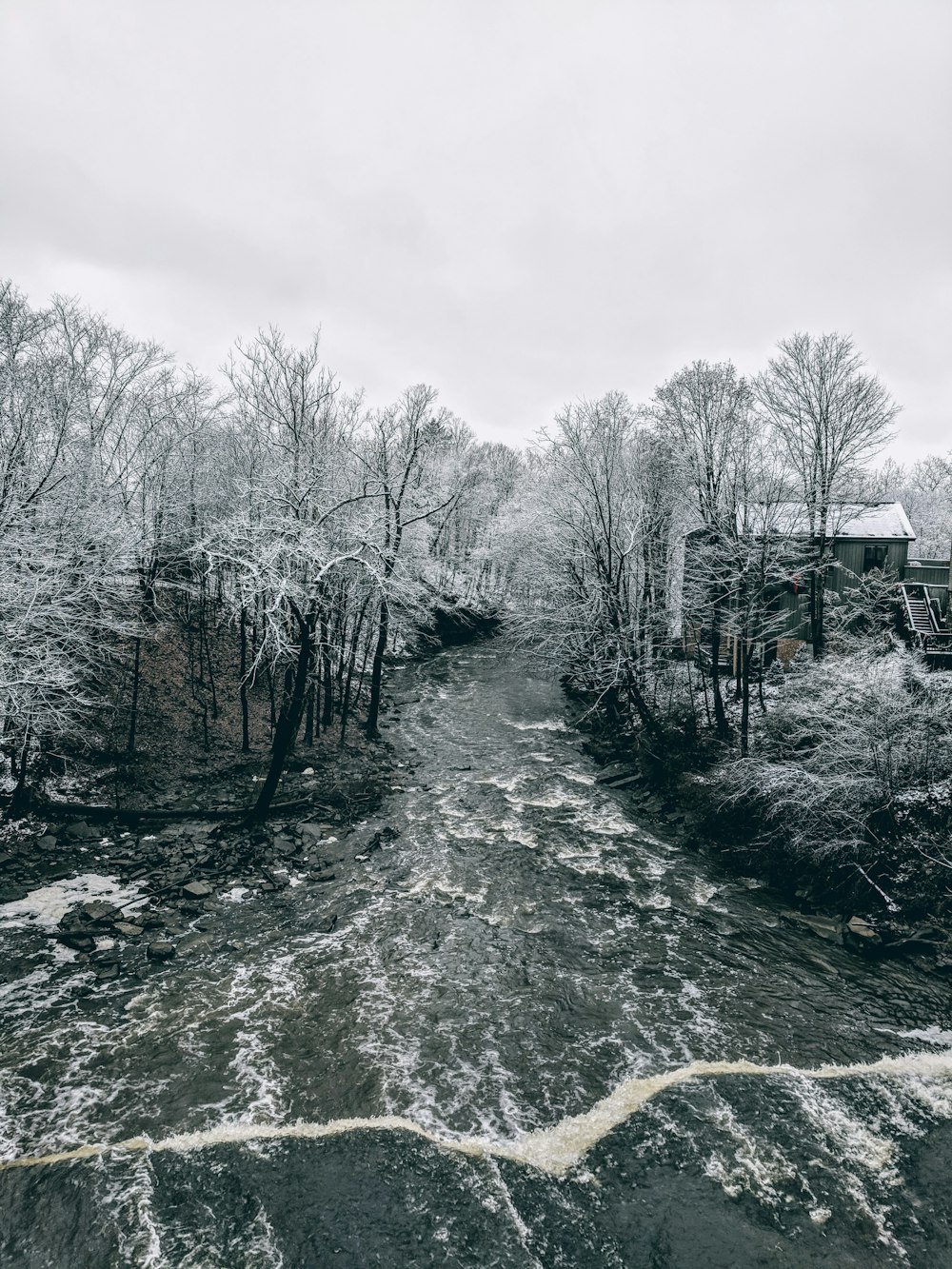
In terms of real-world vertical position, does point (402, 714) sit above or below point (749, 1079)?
above

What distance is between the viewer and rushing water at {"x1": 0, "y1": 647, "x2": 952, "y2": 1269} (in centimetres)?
533

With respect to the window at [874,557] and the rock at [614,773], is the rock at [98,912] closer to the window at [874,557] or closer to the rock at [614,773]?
the rock at [614,773]

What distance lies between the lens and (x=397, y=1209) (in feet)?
18.1

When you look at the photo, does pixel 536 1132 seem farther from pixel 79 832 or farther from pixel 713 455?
pixel 713 455

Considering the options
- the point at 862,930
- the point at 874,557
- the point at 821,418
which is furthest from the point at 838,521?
the point at 862,930

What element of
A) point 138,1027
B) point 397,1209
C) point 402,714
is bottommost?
point 397,1209

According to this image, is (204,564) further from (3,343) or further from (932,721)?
(932,721)

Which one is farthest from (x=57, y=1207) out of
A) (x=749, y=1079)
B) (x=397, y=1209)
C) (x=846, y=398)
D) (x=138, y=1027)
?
(x=846, y=398)

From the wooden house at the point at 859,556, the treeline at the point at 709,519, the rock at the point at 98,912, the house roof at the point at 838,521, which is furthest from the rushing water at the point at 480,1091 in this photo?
the wooden house at the point at 859,556

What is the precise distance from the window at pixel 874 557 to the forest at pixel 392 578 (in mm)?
2759

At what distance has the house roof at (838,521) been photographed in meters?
17.4

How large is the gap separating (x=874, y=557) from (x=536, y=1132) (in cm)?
2737

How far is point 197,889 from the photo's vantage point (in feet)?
35.4

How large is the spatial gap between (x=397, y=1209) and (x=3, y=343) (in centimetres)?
2100
